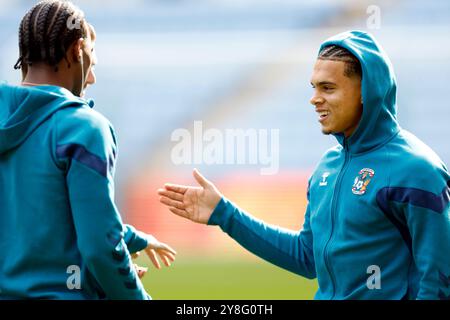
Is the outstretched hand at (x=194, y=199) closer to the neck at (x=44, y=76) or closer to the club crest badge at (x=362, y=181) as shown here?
the club crest badge at (x=362, y=181)

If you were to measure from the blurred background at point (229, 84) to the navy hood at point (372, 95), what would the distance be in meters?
9.88

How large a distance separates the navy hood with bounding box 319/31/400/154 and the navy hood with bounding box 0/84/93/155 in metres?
0.86

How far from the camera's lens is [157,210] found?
1320 cm

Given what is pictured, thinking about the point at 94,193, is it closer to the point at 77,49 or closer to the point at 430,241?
the point at 77,49

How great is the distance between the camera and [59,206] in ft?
6.64

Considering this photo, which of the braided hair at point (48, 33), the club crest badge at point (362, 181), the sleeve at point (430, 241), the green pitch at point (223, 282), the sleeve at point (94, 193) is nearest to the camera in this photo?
the sleeve at point (94, 193)

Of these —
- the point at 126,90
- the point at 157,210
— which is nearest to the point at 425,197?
the point at 157,210

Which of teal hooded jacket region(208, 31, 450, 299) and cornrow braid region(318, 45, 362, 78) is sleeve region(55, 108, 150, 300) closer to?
teal hooded jacket region(208, 31, 450, 299)

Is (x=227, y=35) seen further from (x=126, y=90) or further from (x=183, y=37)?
(x=126, y=90)

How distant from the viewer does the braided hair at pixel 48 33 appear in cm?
211

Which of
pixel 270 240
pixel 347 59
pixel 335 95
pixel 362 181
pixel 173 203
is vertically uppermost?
pixel 347 59

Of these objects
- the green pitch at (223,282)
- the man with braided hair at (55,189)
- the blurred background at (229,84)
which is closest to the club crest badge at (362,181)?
the man with braided hair at (55,189)

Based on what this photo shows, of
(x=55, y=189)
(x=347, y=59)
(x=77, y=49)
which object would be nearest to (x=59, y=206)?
(x=55, y=189)

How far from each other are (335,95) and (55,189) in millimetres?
940
